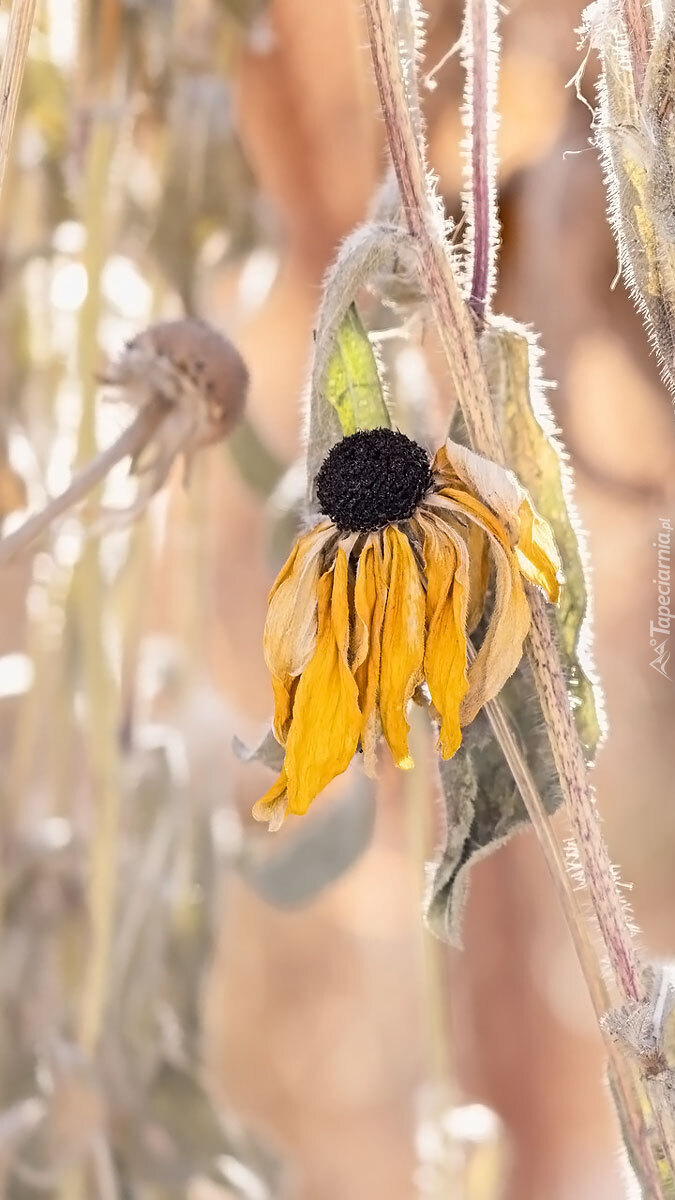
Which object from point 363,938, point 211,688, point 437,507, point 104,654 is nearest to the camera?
point 437,507

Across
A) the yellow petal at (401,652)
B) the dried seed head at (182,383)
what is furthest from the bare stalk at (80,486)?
the yellow petal at (401,652)

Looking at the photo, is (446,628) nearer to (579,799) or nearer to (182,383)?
(579,799)

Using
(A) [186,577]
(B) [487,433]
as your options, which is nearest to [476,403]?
(B) [487,433]

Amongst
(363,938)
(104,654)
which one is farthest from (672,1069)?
(363,938)

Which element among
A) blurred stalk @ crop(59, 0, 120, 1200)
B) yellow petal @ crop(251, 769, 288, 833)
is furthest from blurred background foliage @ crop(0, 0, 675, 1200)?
yellow petal @ crop(251, 769, 288, 833)

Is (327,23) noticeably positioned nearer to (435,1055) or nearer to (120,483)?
(120,483)

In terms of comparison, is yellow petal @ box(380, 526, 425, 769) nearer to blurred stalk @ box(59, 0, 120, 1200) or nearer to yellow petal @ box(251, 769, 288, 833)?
yellow petal @ box(251, 769, 288, 833)

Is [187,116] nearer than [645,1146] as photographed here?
No

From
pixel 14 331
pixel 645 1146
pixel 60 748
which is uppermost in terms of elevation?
pixel 14 331
